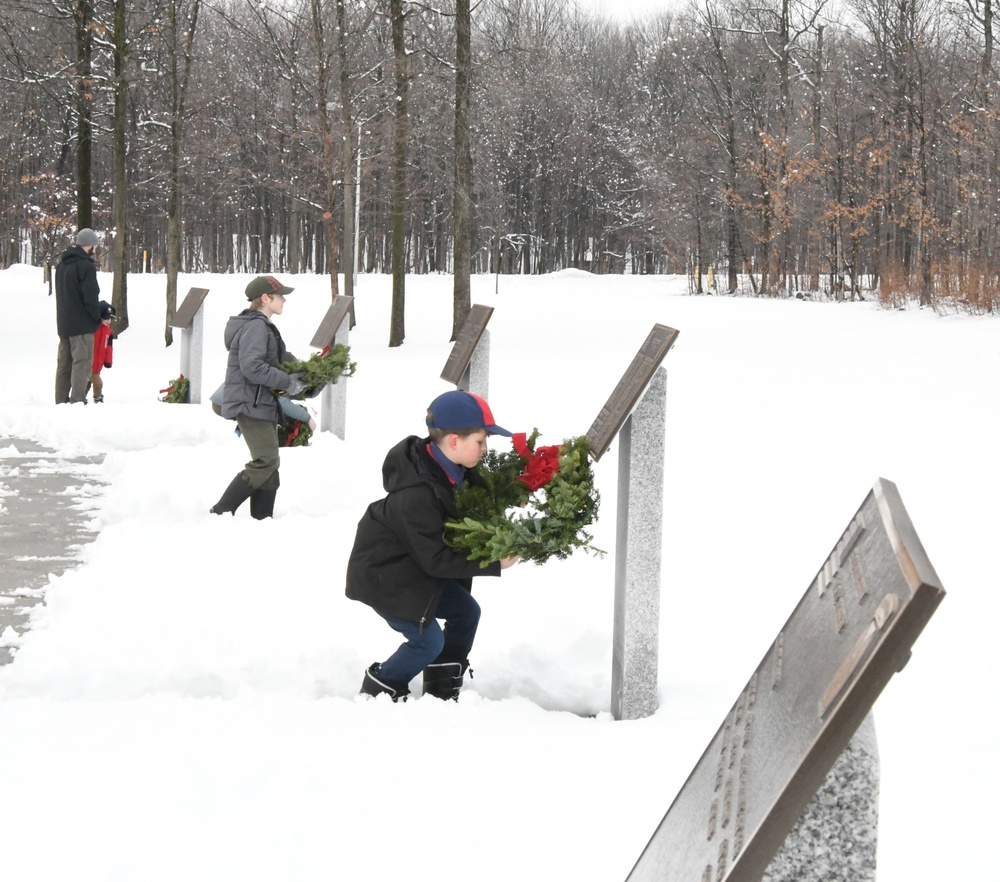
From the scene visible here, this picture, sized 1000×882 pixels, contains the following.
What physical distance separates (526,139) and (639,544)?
56.7 meters

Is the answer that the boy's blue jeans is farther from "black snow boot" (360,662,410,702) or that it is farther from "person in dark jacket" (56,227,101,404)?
"person in dark jacket" (56,227,101,404)

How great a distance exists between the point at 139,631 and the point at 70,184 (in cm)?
3867

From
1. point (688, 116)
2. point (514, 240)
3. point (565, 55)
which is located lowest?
point (514, 240)

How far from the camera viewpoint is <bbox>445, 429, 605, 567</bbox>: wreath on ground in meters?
4.35

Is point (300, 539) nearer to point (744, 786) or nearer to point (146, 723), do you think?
point (146, 723)

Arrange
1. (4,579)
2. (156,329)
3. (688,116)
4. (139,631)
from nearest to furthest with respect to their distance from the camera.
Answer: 1. (139,631)
2. (4,579)
3. (156,329)
4. (688,116)

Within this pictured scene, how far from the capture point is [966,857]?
3.39 meters

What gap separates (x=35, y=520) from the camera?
836 cm

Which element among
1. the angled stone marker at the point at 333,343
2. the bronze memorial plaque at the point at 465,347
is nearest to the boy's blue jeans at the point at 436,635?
the bronze memorial plaque at the point at 465,347

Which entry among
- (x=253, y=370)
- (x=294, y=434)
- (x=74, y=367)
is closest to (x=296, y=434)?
(x=294, y=434)

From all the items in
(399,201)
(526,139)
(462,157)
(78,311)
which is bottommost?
(78,311)

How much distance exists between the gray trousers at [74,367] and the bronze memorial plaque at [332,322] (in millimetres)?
3033

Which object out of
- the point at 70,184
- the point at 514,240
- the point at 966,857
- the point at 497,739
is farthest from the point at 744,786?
the point at 514,240

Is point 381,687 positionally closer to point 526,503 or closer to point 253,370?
point 526,503
